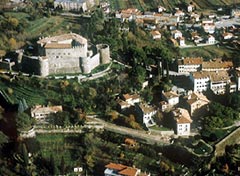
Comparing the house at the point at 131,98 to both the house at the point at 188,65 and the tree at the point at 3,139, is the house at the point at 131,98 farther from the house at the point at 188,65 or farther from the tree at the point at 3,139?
the tree at the point at 3,139

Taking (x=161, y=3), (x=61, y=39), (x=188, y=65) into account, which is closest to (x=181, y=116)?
(x=188, y=65)

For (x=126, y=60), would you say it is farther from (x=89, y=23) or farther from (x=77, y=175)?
(x=77, y=175)

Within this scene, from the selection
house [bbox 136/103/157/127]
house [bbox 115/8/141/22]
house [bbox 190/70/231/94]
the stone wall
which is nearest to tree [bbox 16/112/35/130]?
house [bbox 136/103/157/127]

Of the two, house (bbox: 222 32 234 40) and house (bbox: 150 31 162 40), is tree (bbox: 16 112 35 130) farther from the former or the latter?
house (bbox: 222 32 234 40)

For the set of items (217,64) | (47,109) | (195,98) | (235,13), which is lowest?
(47,109)

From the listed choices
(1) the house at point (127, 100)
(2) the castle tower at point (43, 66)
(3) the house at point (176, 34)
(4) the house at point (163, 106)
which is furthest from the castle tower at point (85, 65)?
(3) the house at point (176, 34)

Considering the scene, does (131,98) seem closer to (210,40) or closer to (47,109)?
(47,109)

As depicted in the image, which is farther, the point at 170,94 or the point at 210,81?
the point at 210,81
